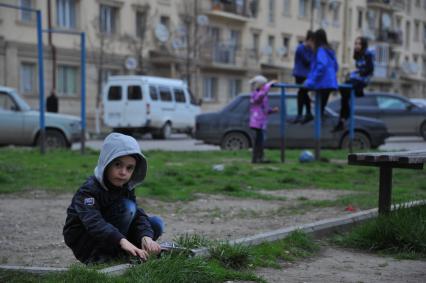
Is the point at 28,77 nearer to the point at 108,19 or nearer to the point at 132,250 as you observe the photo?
the point at 108,19

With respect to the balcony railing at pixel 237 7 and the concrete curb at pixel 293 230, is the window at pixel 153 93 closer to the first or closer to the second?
the balcony railing at pixel 237 7

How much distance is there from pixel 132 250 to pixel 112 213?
0.33 meters

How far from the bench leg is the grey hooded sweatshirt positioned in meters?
2.33

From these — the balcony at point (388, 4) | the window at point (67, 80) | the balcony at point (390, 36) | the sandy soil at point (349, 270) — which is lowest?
the sandy soil at point (349, 270)

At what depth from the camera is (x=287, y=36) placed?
55.1 meters

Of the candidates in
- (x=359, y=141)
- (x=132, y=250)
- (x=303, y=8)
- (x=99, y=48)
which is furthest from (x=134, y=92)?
(x=303, y=8)

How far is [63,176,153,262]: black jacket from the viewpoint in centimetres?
414

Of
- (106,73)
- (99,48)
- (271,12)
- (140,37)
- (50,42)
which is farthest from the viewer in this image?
(271,12)

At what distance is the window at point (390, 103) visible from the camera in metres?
23.0

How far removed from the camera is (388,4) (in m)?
70.6

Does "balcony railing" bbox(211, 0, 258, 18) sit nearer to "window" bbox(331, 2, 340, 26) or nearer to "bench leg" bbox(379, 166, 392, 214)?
"window" bbox(331, 2, 340, 26)

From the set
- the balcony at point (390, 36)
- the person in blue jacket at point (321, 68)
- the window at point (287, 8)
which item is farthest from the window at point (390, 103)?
the balcony at point (390, 36)

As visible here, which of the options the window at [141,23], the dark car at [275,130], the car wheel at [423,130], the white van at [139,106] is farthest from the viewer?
the window at [141,23]

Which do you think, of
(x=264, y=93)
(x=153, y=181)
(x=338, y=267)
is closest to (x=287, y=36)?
(x=264, y=93)
